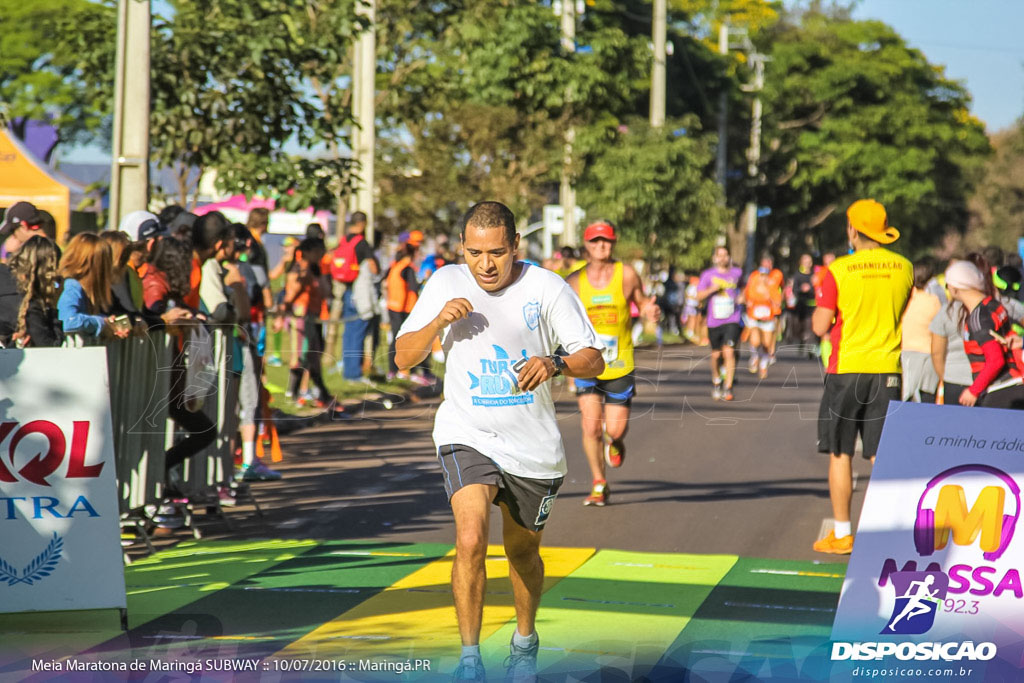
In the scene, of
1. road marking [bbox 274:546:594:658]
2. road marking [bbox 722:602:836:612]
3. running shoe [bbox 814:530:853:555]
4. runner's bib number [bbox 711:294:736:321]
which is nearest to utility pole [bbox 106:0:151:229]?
road marking [bbox 274:546:594:658]

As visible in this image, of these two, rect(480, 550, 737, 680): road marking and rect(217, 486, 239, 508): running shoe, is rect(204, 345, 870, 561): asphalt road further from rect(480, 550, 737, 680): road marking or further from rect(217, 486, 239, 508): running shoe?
rect(480, 550, 737, 680): road marking

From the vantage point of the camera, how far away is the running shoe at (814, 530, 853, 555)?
29.2 ft

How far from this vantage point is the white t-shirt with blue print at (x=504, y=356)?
226 inches

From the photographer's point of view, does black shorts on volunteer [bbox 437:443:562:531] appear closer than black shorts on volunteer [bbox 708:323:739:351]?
Yes

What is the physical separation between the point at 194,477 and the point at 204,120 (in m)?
6.43

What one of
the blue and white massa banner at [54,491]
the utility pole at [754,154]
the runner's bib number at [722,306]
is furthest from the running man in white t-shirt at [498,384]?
the utility pole at [754,154]

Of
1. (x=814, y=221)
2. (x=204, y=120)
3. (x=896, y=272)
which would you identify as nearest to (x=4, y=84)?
(x=204, y=120)

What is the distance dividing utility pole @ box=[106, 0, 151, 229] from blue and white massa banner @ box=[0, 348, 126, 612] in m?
5.30

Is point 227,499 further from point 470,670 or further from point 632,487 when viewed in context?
point 470,670

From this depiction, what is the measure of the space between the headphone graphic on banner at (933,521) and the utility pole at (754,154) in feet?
160

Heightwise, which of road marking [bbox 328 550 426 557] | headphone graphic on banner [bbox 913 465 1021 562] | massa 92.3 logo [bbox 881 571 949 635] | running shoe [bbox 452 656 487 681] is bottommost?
road marking [bbox 328 550 426 557]

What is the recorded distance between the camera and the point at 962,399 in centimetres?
943

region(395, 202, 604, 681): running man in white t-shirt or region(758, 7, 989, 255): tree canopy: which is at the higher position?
region(758, 7, 989, 255): tree canopy

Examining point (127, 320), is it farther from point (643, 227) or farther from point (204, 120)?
point (643, 227)
